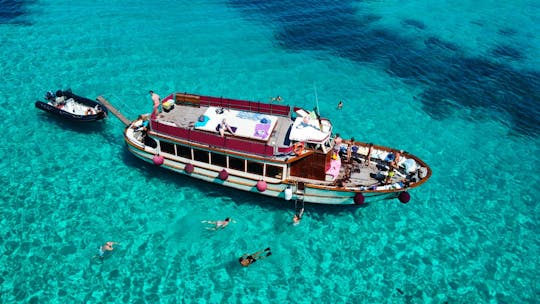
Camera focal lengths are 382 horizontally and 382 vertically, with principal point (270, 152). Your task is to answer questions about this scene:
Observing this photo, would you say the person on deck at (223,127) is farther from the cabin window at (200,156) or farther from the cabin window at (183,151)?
the cabin window at (183,151)

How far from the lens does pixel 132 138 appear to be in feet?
88.8

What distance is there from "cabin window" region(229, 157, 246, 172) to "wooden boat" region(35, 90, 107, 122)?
13294 mm

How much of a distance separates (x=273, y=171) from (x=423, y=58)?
97.5 ft

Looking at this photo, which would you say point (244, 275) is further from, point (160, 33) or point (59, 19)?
point (59, 19)

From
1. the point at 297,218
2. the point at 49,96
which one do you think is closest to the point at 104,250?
the point at 297,218

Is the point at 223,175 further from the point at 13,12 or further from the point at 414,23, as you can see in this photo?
the point at 13,12

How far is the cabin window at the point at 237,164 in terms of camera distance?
2424cm

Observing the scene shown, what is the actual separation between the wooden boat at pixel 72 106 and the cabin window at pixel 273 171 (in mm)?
15706

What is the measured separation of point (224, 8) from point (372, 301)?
141ft

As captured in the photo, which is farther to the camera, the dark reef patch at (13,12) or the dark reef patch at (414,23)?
the dark reef patch at (414,23)

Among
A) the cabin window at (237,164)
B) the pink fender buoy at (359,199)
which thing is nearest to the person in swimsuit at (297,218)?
the pink fender buoy at (359,199)

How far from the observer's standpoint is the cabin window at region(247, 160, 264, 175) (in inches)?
942

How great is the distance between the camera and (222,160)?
81.1 feet

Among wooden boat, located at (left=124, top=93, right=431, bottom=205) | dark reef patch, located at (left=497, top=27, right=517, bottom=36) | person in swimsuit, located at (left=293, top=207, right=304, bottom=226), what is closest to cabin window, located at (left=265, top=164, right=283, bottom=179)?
wooden boat, located at (left=124, top=93, right=431, bottom=205)
